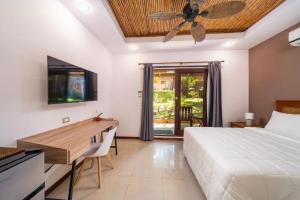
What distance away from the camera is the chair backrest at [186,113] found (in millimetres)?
4410

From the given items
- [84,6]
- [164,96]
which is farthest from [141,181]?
[164,96]

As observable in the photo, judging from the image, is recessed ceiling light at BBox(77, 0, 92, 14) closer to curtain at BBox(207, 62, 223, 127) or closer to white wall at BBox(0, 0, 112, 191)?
white wall at BBox(0, 0, 112, 191)

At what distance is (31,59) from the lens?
1.64m

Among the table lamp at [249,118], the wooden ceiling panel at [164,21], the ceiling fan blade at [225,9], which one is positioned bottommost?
the table lamp at [249,118]

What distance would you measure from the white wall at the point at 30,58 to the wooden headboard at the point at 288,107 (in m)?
3.80

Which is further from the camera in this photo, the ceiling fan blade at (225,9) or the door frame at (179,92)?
the door frame at (179,92)

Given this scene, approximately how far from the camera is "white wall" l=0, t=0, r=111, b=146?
138 cm

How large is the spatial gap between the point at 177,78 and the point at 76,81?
2.80 metres

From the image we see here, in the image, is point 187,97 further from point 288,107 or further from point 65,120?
point 65,120

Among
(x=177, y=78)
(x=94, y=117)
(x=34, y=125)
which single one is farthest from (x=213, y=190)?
(x=177, y=78)

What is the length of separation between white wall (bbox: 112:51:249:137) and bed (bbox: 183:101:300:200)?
7.21 ft

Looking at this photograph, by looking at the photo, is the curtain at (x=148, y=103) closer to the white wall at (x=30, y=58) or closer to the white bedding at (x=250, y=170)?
the white wall at (x=30, y=58)

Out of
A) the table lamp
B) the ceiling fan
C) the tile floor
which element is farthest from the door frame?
the ceiling fan

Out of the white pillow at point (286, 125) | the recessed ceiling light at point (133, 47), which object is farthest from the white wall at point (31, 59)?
the white pillow at point (286, 125)
